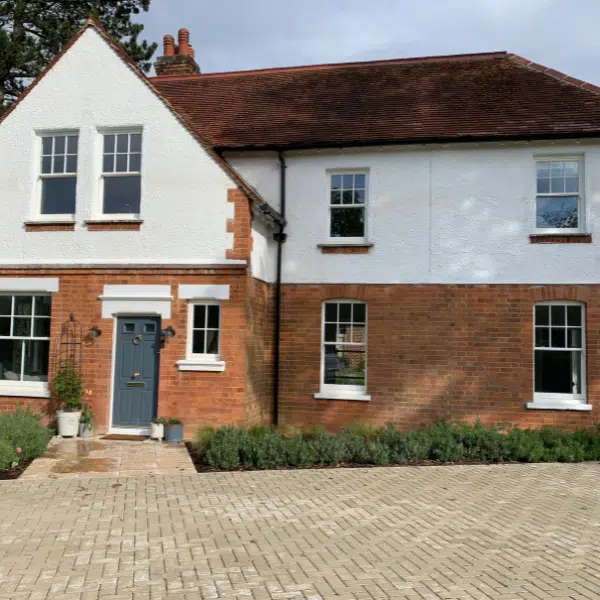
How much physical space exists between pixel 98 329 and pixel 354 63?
32.7ft

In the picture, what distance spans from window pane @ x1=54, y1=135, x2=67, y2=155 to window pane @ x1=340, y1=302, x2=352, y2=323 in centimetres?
672

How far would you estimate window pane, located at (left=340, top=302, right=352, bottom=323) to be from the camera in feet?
43.0

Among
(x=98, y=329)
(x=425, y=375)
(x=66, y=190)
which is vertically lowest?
(x=425, y=375)

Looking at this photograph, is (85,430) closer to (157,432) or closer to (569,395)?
(157,432)

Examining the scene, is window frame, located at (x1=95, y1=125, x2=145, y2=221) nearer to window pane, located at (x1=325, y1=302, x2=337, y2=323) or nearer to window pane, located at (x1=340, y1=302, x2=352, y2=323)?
window pane, located at (x1=325, y1=302, x2=337, y2=323)

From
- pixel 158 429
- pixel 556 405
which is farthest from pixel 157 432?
pixel 556 405

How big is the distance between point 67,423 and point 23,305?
2.90 meters

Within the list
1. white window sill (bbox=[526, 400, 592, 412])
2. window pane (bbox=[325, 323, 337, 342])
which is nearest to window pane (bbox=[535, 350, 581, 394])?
white window sill (bbox=[526, 400, 592, 412])

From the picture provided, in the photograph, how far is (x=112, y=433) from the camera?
1181 centimetres

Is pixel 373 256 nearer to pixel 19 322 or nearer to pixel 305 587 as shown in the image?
pixel 19 322

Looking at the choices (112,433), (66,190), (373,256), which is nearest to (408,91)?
(373,256)

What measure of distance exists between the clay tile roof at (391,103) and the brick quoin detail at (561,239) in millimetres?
1995

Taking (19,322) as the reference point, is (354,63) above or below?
above

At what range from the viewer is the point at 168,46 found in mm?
18906
